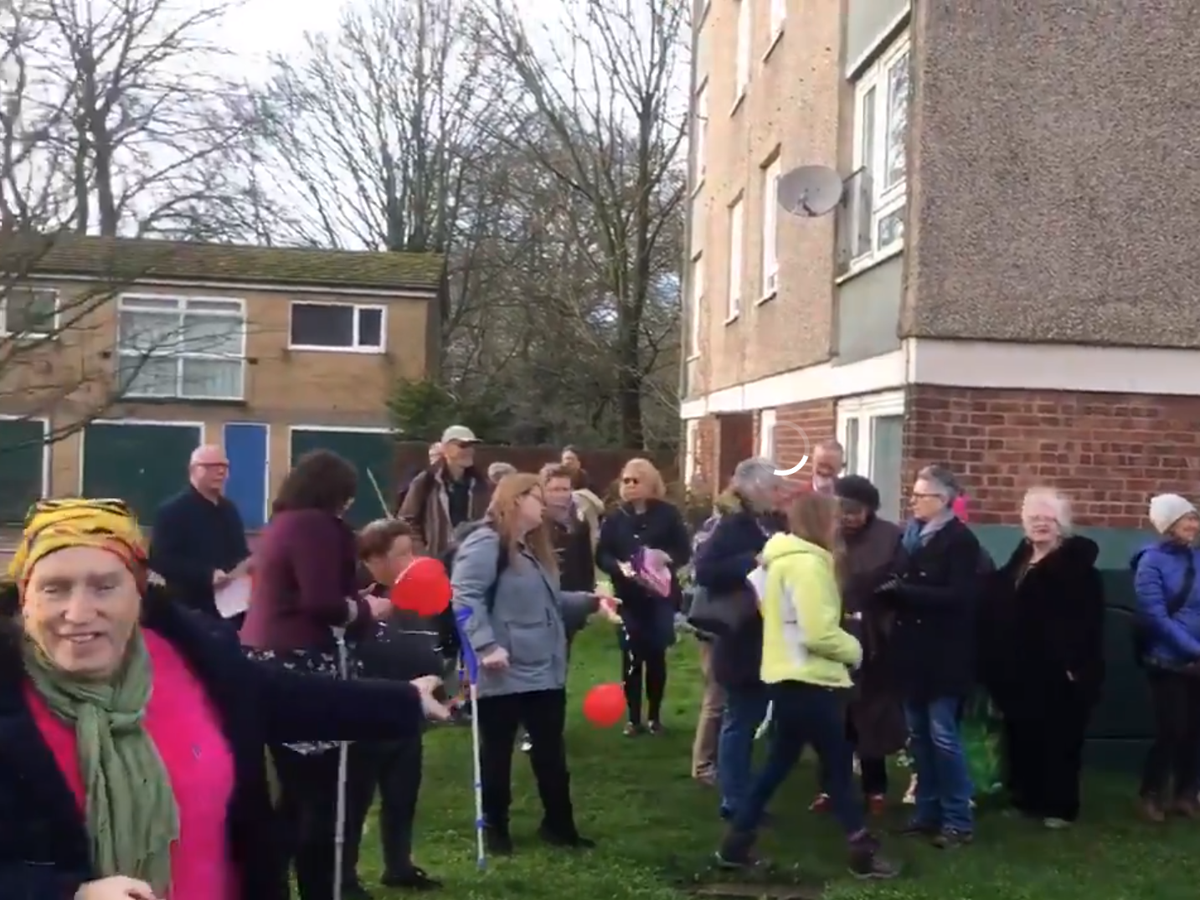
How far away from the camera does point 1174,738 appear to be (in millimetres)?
7496

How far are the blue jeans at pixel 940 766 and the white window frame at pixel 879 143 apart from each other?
410cm

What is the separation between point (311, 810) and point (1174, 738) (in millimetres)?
4457

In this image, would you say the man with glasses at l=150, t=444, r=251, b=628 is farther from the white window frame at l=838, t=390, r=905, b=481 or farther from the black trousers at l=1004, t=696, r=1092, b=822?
the white window frame at l=838, t=390, r=905, b=481

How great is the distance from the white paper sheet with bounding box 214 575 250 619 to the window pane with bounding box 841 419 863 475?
5.70 meters

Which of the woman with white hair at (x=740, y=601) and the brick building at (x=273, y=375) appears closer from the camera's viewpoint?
the woman with white hair at (x=740, y=601)

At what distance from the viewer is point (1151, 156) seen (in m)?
9.28

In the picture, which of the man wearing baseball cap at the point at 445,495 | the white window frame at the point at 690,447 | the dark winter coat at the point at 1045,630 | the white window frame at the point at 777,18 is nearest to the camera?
the dark winter coat at the point at 1045,630

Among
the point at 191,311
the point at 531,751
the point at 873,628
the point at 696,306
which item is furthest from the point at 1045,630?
the point at 191,311

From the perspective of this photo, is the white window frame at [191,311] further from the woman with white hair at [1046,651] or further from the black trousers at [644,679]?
the woman with white hair at [1046,651]

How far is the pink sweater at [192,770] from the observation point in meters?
2.76

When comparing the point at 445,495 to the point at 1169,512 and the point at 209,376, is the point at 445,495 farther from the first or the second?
the point at 209,376

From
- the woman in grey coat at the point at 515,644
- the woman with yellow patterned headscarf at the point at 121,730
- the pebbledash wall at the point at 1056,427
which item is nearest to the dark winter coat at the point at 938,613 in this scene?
the woman in grey coat at the point at 515,644

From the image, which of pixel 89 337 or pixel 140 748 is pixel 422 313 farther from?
pixel 140 748

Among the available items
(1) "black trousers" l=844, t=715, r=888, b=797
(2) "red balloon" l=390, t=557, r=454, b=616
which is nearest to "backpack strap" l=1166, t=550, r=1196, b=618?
(1) "black trousers" l=844, t=715, r=888, b=797
